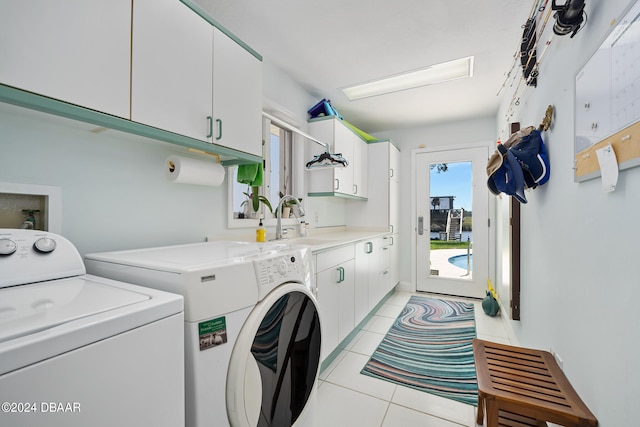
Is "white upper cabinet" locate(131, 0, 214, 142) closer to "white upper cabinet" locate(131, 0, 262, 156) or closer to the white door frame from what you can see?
"white upper cabinet" locate(131, 0, 262, 156)

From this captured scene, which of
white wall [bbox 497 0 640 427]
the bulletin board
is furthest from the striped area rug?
the bulletin board

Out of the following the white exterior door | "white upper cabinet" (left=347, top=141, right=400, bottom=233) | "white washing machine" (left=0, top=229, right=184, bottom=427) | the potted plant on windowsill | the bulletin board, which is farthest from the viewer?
the white exterior door

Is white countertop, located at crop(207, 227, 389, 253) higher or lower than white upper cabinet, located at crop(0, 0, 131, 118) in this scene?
lower

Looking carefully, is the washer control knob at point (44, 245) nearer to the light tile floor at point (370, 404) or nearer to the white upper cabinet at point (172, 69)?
the white upper cabinet at point (172, 69)

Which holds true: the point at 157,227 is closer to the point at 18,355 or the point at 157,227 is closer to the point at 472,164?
the point at 18,355

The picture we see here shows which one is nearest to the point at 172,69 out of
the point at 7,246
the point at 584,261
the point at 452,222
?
the point at 7,246

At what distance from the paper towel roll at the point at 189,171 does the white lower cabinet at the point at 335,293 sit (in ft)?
2.77

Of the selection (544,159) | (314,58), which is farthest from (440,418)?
(314,58)

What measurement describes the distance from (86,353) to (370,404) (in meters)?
1.73

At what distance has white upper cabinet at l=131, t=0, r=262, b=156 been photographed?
1130 millimetres

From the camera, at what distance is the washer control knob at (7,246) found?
35.6 inches

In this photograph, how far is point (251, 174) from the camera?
188 cm

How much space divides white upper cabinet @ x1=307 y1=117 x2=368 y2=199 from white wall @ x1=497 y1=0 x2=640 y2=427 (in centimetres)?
168

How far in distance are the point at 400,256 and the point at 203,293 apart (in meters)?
3.82
